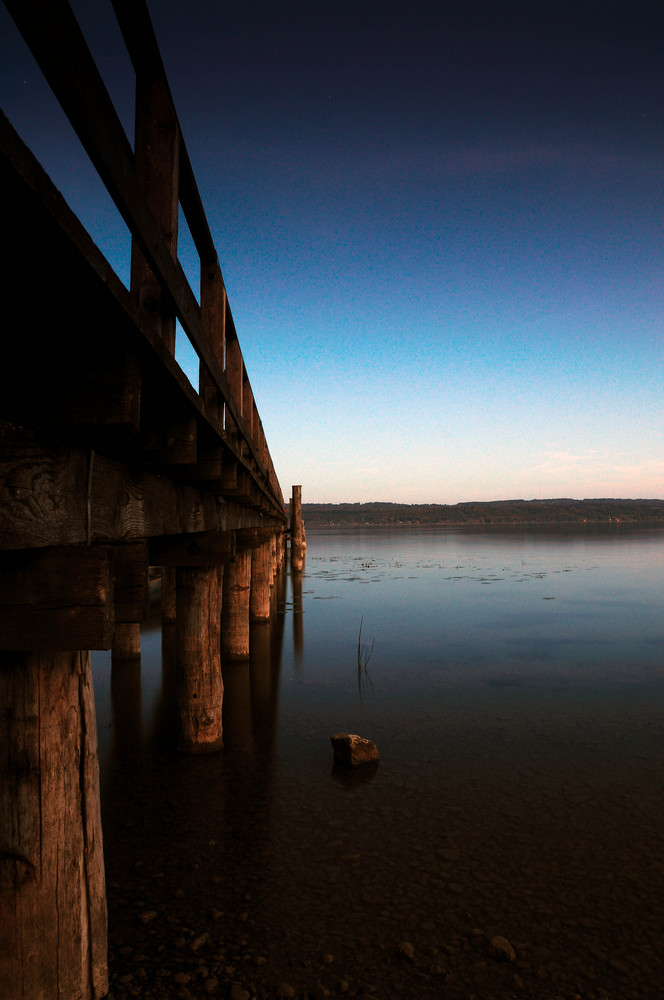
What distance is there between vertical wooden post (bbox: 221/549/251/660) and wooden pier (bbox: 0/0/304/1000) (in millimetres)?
8448

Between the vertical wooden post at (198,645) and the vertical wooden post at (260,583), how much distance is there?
30.3ft

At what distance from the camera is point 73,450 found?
2564 mm

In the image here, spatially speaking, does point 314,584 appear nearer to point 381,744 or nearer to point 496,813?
point 381,744

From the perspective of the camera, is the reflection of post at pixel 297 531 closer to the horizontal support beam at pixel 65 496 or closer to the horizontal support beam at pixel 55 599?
the horizontal support beam at pixel 65 496

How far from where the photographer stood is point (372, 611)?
2144 centimetres

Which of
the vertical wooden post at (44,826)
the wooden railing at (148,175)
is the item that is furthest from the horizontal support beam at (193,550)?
the vertical wooden post at (44,826)

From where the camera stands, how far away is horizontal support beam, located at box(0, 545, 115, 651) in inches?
102

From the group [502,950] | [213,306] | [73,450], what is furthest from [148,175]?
[502,950]

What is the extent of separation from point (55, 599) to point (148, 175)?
2.04m

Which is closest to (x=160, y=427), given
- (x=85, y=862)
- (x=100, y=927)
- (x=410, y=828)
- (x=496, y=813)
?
(x=85, y=862)

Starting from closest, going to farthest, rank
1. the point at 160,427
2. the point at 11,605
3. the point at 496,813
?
the point at 11,605 < the point at 160,427 < the point at 496,813

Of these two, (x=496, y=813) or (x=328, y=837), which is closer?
(x=328, y=837)

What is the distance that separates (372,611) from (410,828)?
51.0ft

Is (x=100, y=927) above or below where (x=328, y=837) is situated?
above
